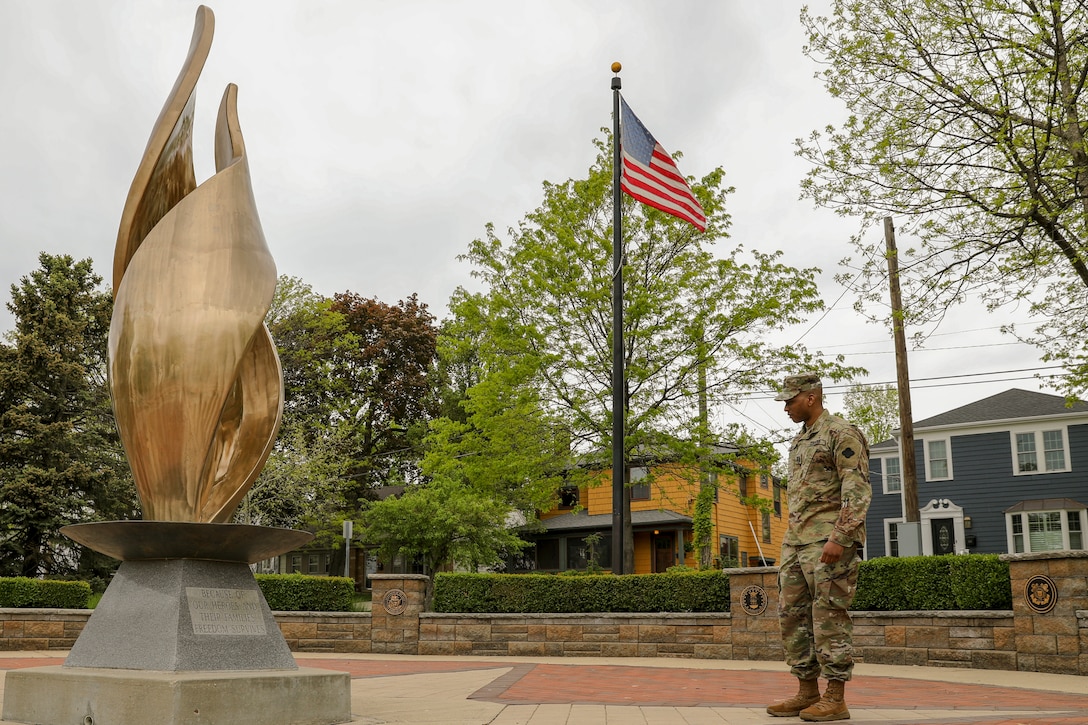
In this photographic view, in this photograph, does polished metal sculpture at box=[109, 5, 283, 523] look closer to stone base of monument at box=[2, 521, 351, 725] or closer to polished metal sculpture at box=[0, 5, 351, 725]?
polished metal sculpture at box=[0, 5, 351, 725]

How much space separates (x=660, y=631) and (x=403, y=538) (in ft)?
46.3

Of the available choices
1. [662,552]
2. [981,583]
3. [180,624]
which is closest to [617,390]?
[981,583]

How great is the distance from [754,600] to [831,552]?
6.60 meters

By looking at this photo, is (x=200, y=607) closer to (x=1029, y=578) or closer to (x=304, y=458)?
(x=1029, y=578)

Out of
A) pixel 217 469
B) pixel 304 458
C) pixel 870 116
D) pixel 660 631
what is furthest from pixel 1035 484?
pixel 217 469

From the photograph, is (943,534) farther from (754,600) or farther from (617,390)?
(617,390)

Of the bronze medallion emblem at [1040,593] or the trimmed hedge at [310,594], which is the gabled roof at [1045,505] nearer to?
the bronze medallion emblem at [1040,593]

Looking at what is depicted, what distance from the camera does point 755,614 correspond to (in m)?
11.0

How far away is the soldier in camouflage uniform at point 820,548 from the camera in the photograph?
16.0 ft

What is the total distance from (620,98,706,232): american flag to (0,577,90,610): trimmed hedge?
10.9 meters

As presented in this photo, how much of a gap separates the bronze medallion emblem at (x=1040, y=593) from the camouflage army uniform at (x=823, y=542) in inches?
191

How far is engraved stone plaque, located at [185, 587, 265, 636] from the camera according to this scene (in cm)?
509

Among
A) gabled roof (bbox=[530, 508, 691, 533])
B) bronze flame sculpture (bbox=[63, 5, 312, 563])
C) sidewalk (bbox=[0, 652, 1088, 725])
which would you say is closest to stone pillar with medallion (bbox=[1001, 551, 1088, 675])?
sidewalk (bbox=[0, 652, 1088, 725])

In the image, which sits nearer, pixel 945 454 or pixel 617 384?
pixel 617 384
